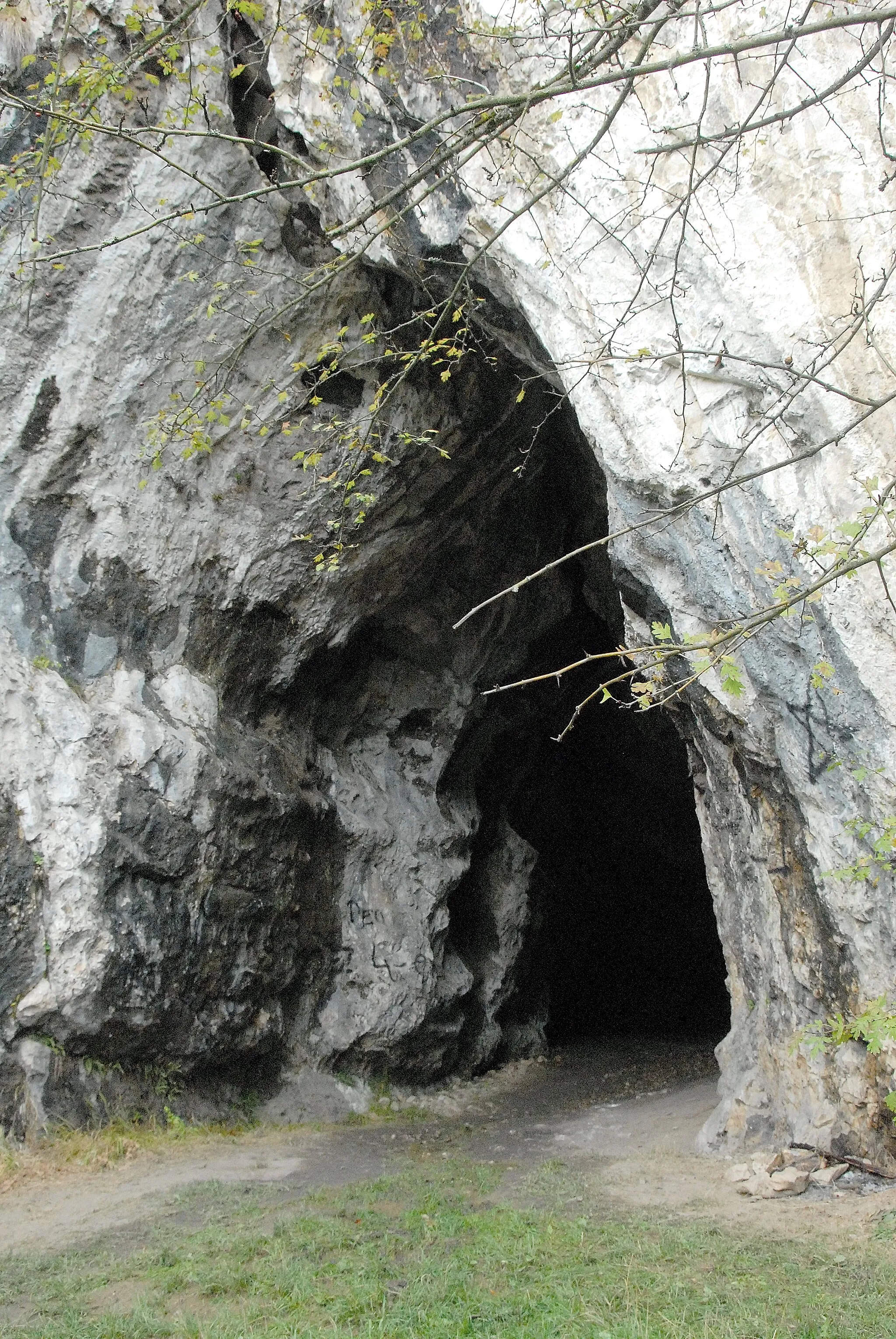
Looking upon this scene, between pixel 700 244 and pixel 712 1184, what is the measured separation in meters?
4.95

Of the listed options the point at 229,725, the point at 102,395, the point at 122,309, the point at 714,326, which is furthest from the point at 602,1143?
the point at 122,309

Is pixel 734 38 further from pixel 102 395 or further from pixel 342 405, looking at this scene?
pixel 102 395

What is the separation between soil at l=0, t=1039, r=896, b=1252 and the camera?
4738 millimetres

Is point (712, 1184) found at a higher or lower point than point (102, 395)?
lower

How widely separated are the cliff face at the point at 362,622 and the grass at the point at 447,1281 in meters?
1.62

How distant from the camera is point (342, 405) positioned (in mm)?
7941

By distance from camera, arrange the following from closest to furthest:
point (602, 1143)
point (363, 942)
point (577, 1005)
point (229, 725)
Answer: point (602, 1143)
point (229, 725)
point (363, 942)
point (577, 1005)

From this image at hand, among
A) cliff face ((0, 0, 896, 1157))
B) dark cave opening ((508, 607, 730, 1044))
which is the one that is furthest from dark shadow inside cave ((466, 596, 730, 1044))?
cliff face ((0, 0, 896, 1157))

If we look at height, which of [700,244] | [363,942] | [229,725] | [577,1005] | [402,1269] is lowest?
[577,1005]

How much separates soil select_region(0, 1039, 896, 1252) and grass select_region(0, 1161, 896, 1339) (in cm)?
39

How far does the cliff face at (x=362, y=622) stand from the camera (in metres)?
5.12

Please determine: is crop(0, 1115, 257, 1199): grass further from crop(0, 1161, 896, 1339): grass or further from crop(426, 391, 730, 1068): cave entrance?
crop(426, 391, 730, 1068): cave entrance

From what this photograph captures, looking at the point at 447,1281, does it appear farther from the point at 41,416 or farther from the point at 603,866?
the point at 603,866

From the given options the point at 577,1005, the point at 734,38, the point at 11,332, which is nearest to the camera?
the point at 734,38
